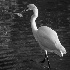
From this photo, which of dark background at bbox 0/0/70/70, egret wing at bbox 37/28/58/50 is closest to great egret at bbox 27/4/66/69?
egret wing at bbox 37/28/58/50

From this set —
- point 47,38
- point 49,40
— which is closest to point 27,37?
point 47,38

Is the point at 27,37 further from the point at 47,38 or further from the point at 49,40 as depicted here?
the point at 49,40

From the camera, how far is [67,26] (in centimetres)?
1959

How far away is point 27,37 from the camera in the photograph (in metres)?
16.9

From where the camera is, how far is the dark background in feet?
42.1

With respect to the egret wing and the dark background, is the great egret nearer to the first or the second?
the egret wing

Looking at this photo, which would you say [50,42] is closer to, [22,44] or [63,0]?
[22,44]

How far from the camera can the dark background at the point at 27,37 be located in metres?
12.8

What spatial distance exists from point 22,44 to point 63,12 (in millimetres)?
10161

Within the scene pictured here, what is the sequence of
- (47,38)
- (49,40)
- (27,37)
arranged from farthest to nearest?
(27,37), (47,38), (49,40)

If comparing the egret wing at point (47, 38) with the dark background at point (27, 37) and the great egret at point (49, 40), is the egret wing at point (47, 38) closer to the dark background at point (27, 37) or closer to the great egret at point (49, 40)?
the great egret at point (49, 40)

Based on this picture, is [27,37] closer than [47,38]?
No

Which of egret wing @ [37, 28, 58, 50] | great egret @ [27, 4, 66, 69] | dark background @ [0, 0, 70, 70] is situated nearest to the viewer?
great egret @ [27, 4, 66, 69]

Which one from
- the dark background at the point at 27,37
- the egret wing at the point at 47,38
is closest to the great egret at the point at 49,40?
the egret wing at the point at 47,38
